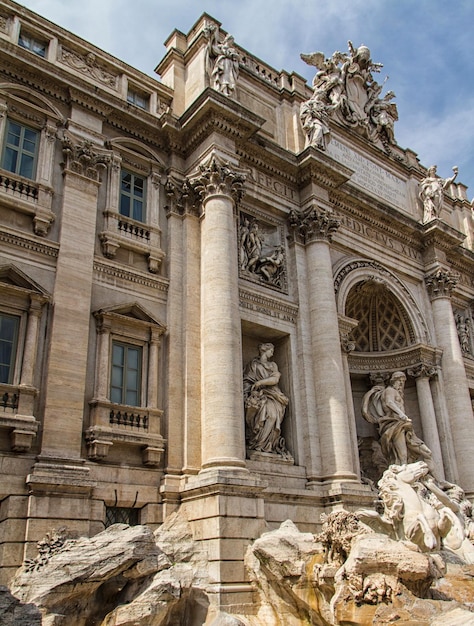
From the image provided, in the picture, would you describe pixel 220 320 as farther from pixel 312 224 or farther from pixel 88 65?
pixel 88 65

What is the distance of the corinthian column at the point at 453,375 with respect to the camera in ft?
64.0

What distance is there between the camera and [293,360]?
16422 mm

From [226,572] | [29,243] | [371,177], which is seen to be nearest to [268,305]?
[29,243]

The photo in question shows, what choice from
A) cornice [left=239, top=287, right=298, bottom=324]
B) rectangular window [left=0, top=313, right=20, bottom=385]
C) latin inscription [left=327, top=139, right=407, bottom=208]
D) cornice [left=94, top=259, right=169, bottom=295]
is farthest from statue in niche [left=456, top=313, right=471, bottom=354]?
rectangular window [left=0, top=313, right=20, bottom=385]

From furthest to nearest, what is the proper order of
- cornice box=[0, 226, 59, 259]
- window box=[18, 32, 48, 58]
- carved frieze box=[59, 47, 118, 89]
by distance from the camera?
carved frieze box=[59, 47, 118, 89]
window box=[18, 32, 48, 58]
cornice box=[0, 226, 59, 259]

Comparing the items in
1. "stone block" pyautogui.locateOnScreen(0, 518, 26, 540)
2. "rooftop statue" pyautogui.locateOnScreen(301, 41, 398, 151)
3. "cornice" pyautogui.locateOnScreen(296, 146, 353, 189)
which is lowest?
"stone block" pyautogui.locateOnScreen(0, 518, 26, 540)

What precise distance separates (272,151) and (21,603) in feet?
43.3

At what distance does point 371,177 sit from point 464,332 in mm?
6751

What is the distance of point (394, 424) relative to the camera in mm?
18422

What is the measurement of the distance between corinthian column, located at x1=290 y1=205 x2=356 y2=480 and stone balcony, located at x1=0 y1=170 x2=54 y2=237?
23.6 feet

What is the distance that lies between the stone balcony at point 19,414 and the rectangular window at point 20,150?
16.7 feet

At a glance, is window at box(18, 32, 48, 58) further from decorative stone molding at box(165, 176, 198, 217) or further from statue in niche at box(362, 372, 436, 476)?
statue in niche at box(362, 372, 436, 476)

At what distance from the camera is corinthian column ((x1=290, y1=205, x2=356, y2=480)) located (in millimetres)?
15297

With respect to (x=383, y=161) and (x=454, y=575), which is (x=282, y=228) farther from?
(x=454, y=575)
